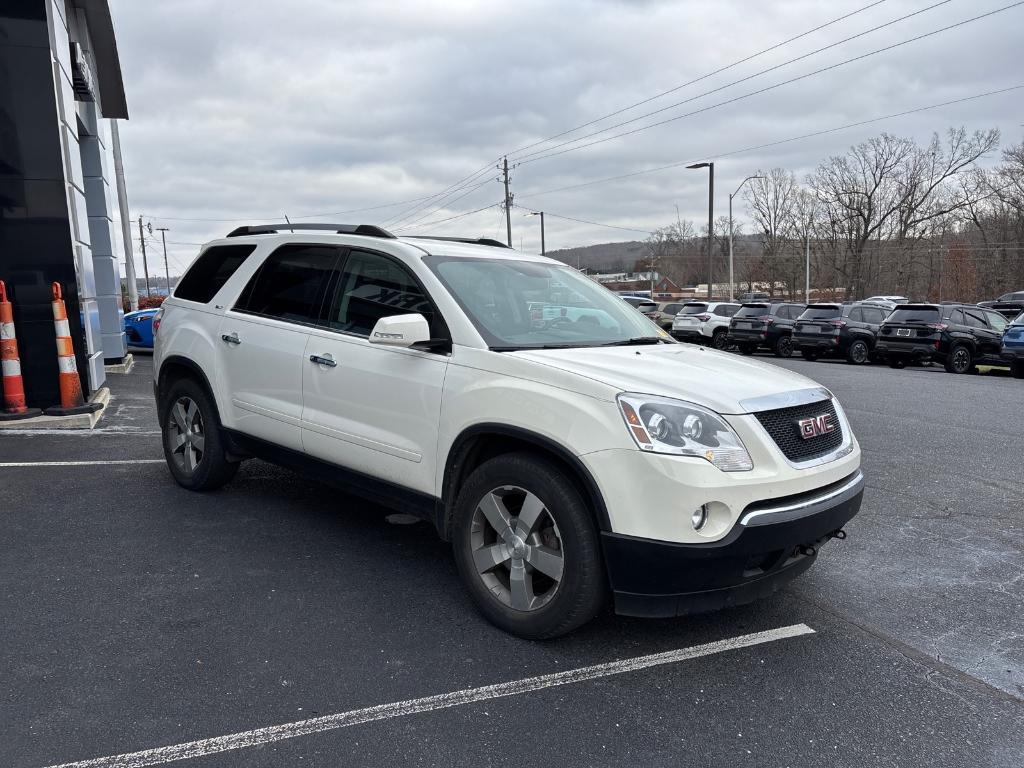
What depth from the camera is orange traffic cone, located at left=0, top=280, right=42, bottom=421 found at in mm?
7852

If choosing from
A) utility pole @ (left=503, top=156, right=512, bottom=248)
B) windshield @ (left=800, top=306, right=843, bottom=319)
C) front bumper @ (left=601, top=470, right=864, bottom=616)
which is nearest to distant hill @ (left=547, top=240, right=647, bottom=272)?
utility pole @ (left=503, top=156, right=512, bottom=248)

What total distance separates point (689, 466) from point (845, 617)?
4.76 feet

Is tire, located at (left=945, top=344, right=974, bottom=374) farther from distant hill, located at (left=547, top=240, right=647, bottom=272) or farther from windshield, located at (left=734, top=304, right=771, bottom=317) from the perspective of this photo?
distant hill, located at (left=547, top=240, right=647, bottom=272)

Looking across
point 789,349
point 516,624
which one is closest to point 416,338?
point 516,624

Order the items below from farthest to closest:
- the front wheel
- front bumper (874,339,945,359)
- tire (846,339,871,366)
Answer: the front wheel, tire (846,339,871,366), front bumper (874,339,945,359)

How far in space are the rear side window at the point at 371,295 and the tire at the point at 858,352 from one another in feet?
64.4

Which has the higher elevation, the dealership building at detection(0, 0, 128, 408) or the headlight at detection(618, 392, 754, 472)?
the dealership building at detection(0, 0, 128, 408)

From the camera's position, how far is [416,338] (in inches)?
143

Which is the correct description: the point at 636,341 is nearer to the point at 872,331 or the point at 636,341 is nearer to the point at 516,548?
the point at 516,548

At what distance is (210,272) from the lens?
5.56m

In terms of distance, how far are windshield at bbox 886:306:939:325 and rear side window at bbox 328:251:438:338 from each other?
18.3 meters

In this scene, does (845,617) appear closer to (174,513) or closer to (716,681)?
(716,681)

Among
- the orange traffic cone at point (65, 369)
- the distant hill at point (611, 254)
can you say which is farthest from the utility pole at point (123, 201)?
the distant hill at point (611, 254)

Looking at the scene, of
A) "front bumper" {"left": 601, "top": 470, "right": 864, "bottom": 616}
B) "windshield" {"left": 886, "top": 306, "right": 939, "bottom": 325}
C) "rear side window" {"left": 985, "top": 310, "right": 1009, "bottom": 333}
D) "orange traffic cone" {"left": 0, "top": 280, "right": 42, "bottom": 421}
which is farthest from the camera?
"windshield" {"left": 886, "top": 306, "right": 939, "bottom": 325}
